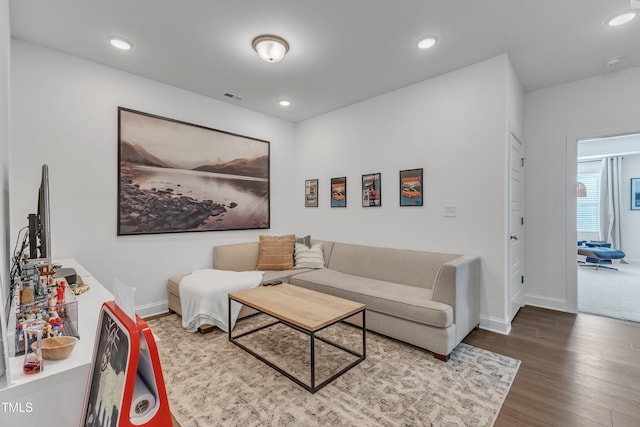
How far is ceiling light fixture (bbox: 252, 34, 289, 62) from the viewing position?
2.58m

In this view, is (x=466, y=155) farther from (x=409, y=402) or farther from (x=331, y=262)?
(x=409, y=402)

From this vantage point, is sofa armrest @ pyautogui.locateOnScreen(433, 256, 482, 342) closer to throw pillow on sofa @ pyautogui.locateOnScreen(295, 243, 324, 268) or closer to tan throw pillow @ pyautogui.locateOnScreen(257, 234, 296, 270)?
throw pillow on sofa @ pyautogui.locateOnScreen(295, 243, 324, 268)

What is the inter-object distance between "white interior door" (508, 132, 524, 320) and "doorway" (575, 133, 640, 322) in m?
2.17

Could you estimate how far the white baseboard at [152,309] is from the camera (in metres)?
3.33

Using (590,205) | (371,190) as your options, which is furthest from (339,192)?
(590,205)

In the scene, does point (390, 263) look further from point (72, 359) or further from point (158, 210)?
point (72, 359)

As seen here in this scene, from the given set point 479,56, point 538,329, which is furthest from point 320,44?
point 538,329

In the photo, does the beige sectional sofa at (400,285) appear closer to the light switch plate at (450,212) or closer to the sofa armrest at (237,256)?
the sofa armrest at (237,256)

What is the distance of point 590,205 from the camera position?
696cm

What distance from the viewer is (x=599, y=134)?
10.9 ft

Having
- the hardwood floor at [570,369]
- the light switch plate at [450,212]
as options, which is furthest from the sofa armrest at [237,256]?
the hardwood floor at [570,369]

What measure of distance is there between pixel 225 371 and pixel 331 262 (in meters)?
2.15

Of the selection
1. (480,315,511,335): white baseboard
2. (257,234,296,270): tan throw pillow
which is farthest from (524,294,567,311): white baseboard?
(257,234,296,270): tan throw pillow

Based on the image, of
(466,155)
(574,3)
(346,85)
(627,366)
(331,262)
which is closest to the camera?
(574,3)
